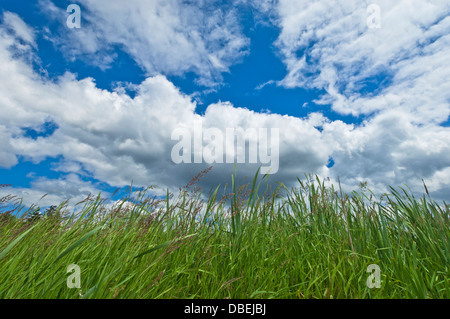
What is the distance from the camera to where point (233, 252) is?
3.17 meters

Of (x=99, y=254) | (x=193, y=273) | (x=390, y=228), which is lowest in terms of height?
(x=193, y=273)

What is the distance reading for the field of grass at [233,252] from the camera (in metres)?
2.45

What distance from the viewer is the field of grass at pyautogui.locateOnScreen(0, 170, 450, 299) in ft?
8.05

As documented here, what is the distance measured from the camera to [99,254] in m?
2.76

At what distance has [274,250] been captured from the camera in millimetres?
3484

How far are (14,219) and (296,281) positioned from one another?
380cm

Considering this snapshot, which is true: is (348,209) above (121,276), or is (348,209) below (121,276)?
above
